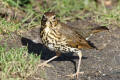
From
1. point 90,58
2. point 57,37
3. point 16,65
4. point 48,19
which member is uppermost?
point 48,19

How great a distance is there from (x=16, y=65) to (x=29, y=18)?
3.20m

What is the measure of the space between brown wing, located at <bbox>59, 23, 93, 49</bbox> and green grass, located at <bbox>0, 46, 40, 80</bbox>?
2.83ft

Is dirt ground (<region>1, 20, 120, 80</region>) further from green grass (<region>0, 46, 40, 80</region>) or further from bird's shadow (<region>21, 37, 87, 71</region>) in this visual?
green grass (<region>0, 46, 40, 80</region>)

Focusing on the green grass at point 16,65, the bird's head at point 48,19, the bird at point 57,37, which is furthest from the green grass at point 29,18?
the bird's head at point 48,19

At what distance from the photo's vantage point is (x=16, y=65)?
571 cm

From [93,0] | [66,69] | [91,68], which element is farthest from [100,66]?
[93,0]

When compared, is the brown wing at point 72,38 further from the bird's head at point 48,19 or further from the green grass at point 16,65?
the green grass at point 16,65

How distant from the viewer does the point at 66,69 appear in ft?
22.0

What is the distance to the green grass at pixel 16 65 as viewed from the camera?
5551 mm

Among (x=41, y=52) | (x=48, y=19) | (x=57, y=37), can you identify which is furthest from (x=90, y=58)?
(x=48, y=19)

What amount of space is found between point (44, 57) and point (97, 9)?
9.87 feet

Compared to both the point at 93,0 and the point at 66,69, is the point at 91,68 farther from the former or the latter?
the point at 93,0

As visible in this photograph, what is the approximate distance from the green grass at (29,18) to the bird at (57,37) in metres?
0.39

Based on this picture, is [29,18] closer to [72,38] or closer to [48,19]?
[72,38]
